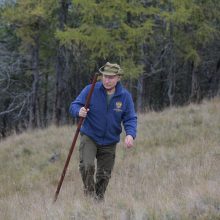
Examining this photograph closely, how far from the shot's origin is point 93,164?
259 inches

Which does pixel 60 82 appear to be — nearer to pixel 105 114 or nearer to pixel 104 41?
pixel 104 41

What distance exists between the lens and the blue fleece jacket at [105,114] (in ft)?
21.5

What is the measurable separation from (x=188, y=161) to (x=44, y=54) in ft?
64.9

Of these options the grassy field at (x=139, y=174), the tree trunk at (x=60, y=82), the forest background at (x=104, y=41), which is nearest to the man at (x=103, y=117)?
the grassy field at (x=139, y=174)

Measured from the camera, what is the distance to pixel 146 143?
1227 cm

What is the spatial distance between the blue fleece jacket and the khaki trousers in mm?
98

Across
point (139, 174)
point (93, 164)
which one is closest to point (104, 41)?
point (139, 174)

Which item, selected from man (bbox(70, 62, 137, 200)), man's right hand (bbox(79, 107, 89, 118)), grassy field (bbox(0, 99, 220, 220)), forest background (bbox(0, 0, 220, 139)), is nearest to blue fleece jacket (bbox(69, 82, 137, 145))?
man (bbox(70, 62, 137, 200))

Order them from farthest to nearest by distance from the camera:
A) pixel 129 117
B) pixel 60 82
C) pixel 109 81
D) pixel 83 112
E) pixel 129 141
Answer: pixel 60 82 → pixel 129 117 → pixel 109 81 → pixel 83 112 → pixel 129 141

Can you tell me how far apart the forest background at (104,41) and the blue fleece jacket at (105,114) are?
12.3m

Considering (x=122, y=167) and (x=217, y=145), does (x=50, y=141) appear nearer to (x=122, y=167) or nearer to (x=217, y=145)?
(x=122, y=167)

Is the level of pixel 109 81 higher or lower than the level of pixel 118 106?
higher

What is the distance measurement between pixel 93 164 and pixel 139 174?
113 inches

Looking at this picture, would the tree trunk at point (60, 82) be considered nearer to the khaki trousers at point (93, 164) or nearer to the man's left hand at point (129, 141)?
the khaki trousers at point (93, 164)
